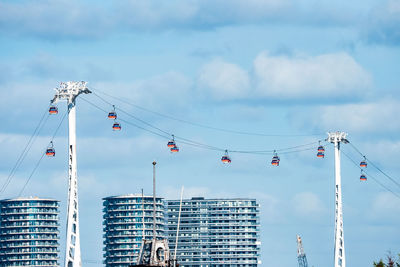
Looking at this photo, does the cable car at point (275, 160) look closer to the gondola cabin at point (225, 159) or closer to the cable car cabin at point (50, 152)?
the gondola cabin at point (225, 159)

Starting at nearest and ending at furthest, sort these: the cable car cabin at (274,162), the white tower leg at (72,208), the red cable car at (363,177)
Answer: the white tower leg at (72,208) → the cable car cabin at (274,162) → the red cable car at (363,177)

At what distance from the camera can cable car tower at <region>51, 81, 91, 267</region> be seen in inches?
4557

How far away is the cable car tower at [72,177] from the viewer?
115750 mm

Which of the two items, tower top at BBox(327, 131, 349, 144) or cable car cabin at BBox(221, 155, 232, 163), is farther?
tower top at BBox(327, 131, 349, 144)

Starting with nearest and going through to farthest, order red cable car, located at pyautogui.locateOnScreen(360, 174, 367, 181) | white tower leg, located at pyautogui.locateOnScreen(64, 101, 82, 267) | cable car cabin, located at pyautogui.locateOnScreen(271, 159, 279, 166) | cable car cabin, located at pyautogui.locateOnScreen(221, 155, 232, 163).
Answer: white tower leg, located at pyautogui.locateOnScreen(64, 101, 82, 267) → cable car cabin, located at pyautogui.locateOnScreen(221, 155, 232, 163) → cable car cabin, located at pyautogui.locateOnScreen(271, 159, 279, 166) → red cable car, located at pyautogui.locateOnScreen(360, 174, 367, 181)

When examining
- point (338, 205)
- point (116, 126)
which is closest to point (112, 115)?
point (116, 126)

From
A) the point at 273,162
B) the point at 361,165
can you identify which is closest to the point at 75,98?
the point at 273,162

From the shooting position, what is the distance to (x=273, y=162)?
14062 cm

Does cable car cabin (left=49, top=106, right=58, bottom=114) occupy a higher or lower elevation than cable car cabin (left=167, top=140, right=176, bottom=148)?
lower

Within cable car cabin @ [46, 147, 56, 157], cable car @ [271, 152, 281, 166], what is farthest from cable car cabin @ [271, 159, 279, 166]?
cable car cabin @ [46, 147, 56, 157]

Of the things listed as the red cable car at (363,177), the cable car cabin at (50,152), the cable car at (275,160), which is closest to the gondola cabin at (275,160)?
the cable car at (275,160)

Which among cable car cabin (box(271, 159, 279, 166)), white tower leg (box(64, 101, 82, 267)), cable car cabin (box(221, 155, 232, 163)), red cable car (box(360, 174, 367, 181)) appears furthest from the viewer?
red cable car (box(360, 174, 367, 181))

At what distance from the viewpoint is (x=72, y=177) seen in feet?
391

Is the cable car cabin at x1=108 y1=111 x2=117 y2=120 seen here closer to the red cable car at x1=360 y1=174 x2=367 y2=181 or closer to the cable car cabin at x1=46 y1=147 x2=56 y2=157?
the cable car cabin at x1=46 y1=147 x2=56 y2=157
